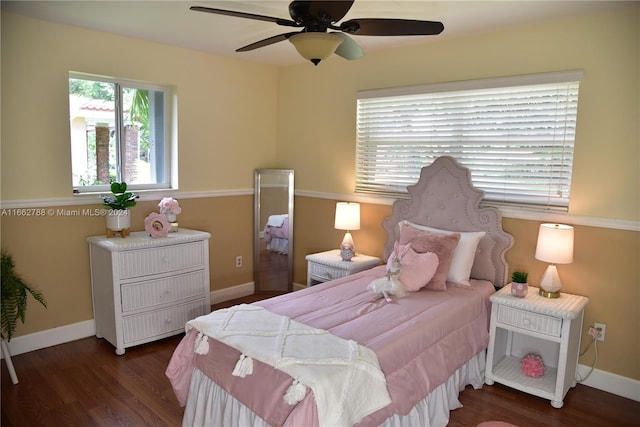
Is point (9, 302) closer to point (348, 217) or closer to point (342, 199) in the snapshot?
point (348, 217)

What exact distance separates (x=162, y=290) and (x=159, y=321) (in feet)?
0.81

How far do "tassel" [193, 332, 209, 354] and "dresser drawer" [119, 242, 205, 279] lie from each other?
130 centimetres

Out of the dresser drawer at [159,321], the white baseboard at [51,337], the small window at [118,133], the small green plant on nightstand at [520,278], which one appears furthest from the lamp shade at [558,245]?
the white baseboard at [51,337]

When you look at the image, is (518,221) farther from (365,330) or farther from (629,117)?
(365,330)

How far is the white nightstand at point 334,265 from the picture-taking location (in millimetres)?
3725

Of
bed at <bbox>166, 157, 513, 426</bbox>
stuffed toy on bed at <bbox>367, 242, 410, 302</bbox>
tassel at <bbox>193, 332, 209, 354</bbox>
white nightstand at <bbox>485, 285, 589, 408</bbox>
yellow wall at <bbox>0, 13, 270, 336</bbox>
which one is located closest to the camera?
bed at <bbox>166, 157, 513, 426</bbox>

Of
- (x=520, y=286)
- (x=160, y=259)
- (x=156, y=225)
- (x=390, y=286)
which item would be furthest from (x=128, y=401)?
(x=520, y=286)

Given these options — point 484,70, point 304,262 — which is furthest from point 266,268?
point 484,70

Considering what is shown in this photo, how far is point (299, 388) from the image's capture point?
1809 millimetres

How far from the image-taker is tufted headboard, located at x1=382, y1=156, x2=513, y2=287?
3.24 metres

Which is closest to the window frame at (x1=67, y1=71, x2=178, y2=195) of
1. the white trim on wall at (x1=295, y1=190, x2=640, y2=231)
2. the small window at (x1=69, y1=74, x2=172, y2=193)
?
the small window at (x1=69, y1=74, x2=172, y2=193)

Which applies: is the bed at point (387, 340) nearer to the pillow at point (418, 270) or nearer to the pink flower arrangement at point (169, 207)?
the pillow at point (418, 270)

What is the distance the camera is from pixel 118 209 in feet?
11.3

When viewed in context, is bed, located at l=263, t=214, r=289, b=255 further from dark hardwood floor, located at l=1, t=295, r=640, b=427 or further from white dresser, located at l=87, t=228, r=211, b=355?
dark hardwood floor, located at l=1, t=295, r=640, b=427
